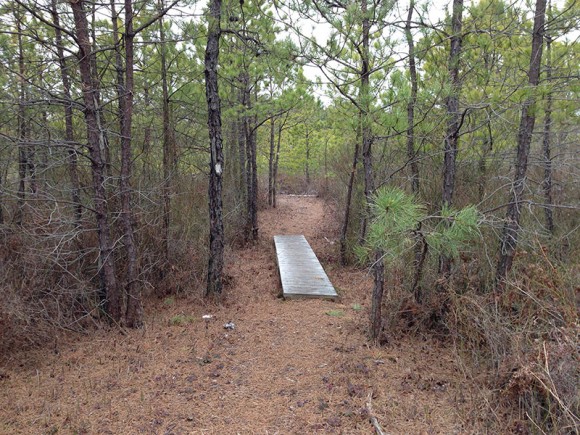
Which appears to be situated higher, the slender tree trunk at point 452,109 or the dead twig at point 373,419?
the slender tree trunk at point 452,109

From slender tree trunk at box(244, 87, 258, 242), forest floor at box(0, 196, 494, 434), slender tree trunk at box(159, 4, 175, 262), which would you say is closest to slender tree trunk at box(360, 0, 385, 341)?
forest floor at box(0, 196, 494, 434)

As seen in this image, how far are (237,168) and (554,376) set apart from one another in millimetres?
9473

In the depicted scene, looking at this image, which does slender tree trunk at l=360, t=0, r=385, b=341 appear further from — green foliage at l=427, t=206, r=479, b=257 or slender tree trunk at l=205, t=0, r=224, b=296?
slender tree trunk at l=205, t=0, r=224, b=296

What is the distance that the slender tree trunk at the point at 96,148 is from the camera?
4.15 meters

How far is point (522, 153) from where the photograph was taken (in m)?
3.79

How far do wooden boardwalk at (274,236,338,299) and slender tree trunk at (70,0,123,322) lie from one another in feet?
8.08

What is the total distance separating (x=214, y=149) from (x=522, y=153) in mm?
3855

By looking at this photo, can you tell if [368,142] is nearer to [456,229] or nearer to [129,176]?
[456,229]

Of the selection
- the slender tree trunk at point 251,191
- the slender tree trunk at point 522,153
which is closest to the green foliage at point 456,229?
the slender tree trunk at point 522,153

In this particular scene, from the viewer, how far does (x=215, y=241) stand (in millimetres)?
5836

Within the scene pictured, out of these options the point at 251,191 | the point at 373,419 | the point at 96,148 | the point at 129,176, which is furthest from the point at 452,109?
the point at 251,191

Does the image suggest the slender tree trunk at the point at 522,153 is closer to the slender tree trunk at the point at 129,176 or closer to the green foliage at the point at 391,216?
the green foliage at the point at 391,216

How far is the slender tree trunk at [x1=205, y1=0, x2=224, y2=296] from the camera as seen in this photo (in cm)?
530

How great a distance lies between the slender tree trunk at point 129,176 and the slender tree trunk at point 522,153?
4.07 metres
